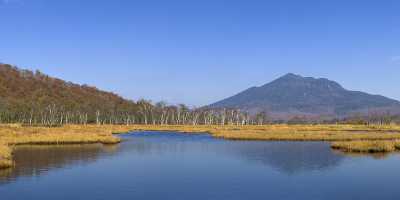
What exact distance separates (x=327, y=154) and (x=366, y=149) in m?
5.43

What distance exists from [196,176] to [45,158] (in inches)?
654

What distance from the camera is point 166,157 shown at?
4747 centimetres

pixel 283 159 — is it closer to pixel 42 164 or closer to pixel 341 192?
pixel 341 192

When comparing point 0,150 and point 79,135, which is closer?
point 0,150

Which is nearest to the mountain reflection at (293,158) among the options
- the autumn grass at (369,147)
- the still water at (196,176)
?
the still water at (196,176)

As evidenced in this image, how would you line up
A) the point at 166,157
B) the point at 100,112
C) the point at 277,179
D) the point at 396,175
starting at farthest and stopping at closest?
the point at 100,112, the point at 166,157, the point at 396,175, the point at 277,179

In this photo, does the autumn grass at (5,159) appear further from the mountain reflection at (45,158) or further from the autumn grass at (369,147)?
the autumn grass at (369,147)

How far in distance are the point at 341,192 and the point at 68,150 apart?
32083 millimetres

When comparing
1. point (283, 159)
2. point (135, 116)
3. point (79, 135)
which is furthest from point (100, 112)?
point (283, 159)

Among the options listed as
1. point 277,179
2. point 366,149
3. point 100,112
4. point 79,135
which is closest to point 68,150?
point 79,135

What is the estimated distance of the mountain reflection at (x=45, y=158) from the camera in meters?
34.8

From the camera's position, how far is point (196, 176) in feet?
113

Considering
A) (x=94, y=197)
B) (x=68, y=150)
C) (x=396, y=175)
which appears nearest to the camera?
(x=94, y=197)

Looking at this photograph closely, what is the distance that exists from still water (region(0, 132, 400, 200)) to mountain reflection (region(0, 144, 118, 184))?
2.5 inches
